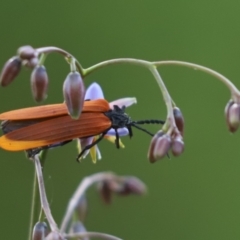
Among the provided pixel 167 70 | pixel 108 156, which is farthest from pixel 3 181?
pixel 167 70

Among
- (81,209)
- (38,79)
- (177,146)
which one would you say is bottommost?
(81,209)

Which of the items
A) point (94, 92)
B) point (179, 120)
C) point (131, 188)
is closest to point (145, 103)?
point (131, 188)

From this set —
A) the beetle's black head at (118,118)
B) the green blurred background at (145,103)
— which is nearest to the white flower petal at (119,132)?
the beetle's black head at (118,118)

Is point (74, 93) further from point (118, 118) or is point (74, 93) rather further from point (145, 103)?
point (145, 103)

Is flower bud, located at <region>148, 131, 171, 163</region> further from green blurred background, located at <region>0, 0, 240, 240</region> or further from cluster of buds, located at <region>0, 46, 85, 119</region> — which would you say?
green blurred background, located at <region>0, 0, 240, 240</region>

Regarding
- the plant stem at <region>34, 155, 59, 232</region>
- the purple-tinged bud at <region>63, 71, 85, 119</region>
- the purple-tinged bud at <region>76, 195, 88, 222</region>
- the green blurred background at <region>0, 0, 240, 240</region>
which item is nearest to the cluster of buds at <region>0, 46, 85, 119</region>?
the purple-tinged bud at <region>63, 71, 85, 119</region>

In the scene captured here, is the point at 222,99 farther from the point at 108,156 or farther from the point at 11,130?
the point at 11,130
